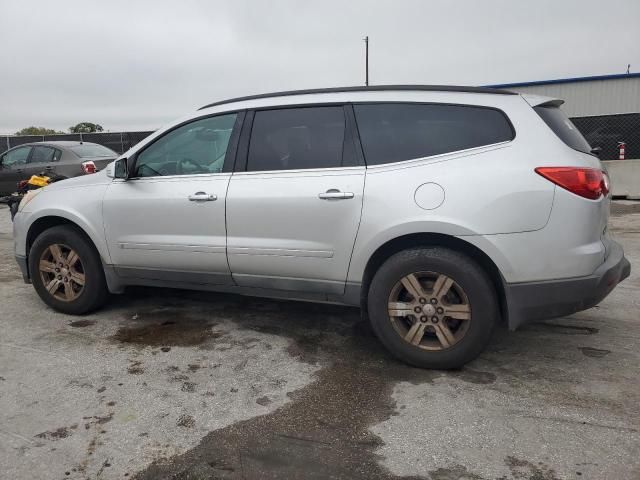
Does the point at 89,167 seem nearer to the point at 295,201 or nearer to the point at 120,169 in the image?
the point at 120,169

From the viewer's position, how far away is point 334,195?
341 cm

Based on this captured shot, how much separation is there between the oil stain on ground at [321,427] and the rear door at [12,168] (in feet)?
35.2

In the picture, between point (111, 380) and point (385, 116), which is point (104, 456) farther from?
point (385, 116)

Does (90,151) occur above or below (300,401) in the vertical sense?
above

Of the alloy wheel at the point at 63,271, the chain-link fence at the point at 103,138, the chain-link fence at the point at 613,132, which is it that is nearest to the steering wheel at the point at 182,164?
the alloy wheel at the point at 63,271

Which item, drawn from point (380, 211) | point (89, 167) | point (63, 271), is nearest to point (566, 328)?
point (380, 211)

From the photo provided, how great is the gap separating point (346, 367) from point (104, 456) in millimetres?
1558

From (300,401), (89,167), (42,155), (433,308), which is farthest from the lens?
(42,155)

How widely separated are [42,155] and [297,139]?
392 inches

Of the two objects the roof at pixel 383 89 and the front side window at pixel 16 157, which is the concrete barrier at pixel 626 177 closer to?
the roof at pixel 383 89

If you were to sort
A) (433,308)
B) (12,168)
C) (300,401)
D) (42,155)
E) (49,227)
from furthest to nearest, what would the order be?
(12,168) < (42,155) < (49,227) < (433,308) < (300,401)

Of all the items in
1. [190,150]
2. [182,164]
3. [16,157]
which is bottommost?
[182,164]

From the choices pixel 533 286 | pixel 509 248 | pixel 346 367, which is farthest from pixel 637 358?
pixel 346 367

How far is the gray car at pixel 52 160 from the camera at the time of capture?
34.6ft
